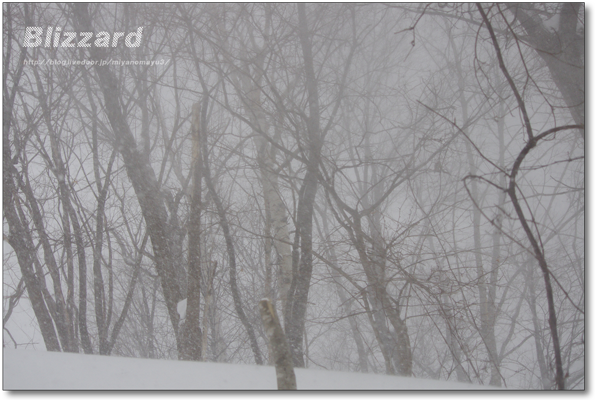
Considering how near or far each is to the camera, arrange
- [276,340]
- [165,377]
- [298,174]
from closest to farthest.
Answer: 1. [276,340]
2. [165,377]
3. [298,174]

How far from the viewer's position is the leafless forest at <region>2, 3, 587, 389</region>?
1205 mm

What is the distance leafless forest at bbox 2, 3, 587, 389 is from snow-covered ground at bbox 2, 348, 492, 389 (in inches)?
16.7

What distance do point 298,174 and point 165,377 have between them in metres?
0.74

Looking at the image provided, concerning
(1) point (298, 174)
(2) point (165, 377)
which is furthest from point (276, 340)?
(1) point (298, 174)

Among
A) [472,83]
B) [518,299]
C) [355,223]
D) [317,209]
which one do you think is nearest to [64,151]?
[317,209]

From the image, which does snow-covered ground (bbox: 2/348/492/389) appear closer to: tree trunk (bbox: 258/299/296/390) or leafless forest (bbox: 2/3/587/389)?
tree trunk (bbox: 258/299/296/390)

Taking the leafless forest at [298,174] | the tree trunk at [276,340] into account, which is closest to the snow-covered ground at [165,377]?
the tree trunk at [276,340]

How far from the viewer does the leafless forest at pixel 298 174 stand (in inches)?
47.4

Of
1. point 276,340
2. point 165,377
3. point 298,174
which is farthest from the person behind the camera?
point 298,174

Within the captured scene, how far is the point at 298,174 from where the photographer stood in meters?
1.26

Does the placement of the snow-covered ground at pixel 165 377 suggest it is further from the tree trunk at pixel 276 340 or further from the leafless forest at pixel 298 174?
the leafless forest at pixel 298 174

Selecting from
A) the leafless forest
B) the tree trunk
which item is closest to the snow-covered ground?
the tree trunk

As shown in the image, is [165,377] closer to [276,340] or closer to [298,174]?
[276,340]

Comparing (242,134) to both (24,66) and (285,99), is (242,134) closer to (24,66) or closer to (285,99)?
(285,99)
